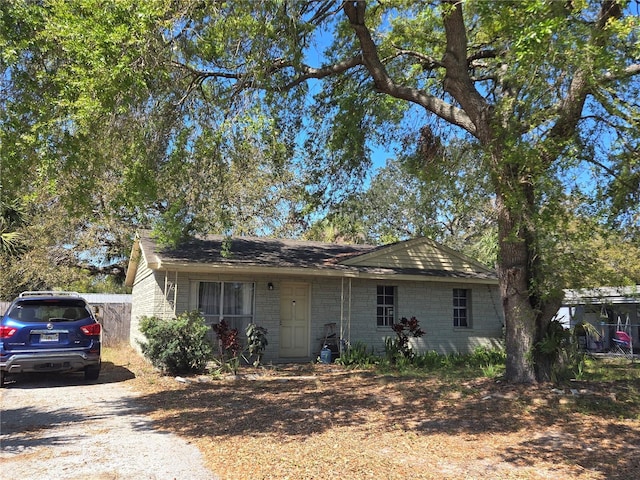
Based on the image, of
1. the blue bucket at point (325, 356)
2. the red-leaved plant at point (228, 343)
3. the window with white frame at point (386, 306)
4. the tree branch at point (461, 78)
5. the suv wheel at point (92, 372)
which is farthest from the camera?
the window with white frame at point (386, 306)

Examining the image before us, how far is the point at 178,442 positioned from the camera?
6.18 meters

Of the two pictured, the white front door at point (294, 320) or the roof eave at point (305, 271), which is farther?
the white front door at point (294, 320)

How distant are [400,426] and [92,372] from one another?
6755 mm

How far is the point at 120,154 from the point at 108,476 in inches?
250

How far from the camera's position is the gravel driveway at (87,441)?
510cm

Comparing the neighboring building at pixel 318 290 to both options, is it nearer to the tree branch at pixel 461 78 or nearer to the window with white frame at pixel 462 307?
the window with white frame at pixel 462 307

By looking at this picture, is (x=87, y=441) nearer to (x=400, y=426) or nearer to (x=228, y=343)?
(x=400, y=426)

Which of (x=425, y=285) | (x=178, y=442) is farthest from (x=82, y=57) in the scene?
(x=425, y=285)

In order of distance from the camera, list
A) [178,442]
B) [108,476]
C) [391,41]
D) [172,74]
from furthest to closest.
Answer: [391,41] < [172,74] < [178,442] < [108,476]

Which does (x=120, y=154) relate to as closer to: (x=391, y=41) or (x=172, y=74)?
(x=172, y=74)

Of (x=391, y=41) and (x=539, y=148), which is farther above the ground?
(x=391, y=41)

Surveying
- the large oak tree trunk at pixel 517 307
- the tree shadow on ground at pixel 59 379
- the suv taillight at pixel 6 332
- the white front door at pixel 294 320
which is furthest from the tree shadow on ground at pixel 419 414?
the white front door at pixel 294 320

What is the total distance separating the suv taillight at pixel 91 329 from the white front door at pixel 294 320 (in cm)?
529

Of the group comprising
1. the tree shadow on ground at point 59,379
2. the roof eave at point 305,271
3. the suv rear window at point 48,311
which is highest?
the roof eave at point 305,271
